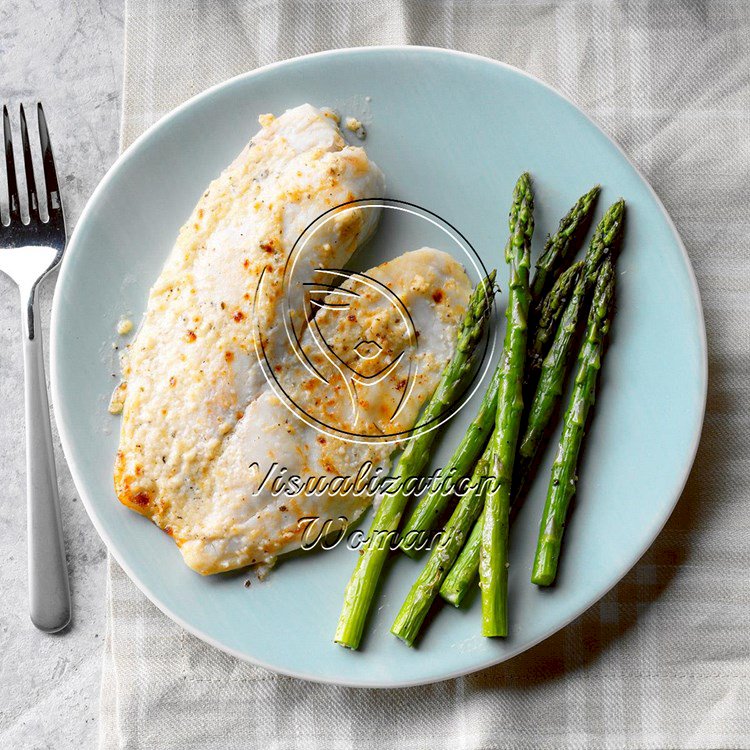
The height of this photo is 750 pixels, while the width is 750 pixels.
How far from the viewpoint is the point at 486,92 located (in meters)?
3.11

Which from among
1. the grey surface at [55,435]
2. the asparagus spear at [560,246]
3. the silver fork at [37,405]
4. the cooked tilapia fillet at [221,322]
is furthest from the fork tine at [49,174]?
the asparagus spear at [560,246]

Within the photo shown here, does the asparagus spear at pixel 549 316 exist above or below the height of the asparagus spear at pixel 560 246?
below

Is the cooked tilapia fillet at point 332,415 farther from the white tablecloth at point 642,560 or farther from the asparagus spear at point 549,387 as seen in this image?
the white tablecloth at point 642,560

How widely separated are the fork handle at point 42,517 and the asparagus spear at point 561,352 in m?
1.78

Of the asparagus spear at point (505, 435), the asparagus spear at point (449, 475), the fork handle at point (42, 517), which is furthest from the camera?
the fork handle at point (42, 517)

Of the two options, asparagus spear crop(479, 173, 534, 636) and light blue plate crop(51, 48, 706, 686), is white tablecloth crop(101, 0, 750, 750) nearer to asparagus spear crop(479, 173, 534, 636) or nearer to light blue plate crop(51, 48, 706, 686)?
light blue plate crop(51, 48, 706, 686)

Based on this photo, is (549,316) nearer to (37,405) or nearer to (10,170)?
(37,405)

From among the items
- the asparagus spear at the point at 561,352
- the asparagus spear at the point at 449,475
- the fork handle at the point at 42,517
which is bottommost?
the fork handle at the point at 42,517

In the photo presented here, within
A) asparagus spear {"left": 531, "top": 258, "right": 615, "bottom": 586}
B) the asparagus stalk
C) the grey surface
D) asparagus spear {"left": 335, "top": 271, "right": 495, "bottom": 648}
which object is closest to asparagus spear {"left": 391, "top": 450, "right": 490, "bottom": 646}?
the asparagus stalk

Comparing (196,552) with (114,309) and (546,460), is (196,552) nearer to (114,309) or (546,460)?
(114,309)

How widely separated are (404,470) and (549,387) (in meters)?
0.59

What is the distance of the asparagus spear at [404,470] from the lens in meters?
Result: 2.89

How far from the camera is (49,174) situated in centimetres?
334

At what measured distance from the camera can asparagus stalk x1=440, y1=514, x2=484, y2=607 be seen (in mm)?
2869
